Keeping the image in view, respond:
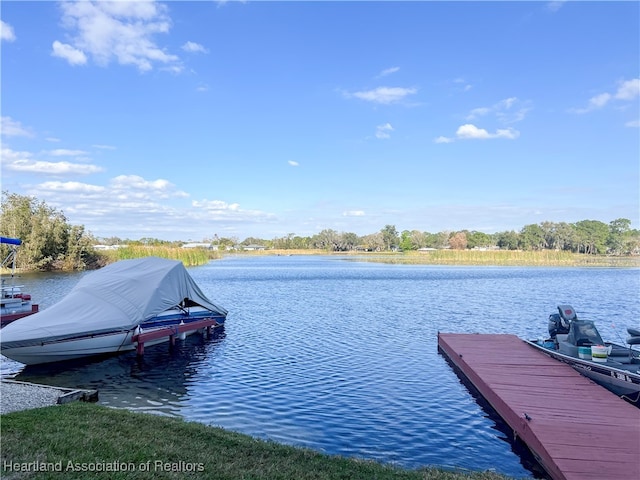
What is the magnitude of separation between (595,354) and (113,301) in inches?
513

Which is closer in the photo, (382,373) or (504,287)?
(382,373)

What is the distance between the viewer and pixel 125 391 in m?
10.5

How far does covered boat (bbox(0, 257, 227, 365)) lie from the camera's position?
1175 centimetres

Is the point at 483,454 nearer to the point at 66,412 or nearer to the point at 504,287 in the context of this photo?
the point at 66,412

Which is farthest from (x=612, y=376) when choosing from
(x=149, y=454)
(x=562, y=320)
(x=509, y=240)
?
(x=509, y=240)

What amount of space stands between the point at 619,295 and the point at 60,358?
32326mm

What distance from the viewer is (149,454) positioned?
5520 mm

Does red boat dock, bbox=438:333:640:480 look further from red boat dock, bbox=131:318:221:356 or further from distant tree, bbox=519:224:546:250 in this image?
distant tree, bbox=519:224:546:250

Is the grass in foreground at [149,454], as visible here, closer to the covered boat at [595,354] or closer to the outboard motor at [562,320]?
the covered boat at [595,354]

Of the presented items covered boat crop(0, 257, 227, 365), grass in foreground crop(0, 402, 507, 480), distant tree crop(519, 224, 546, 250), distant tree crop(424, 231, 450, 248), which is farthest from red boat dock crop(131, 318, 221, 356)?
distant tree crop(424, 231, 450, 248)

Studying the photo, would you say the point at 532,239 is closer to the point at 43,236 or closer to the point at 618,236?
the point at 618,236

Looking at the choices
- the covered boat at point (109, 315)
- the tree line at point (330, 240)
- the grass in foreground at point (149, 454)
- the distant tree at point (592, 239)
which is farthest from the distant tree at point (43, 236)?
the distant tree at point (592, 239)

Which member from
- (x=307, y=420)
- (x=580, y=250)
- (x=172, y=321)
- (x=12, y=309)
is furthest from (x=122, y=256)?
(x=580, y=250)


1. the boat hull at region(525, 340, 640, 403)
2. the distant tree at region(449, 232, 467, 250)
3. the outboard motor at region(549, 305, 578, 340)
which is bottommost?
the boat hull at region(525, 340, 640, 403)
